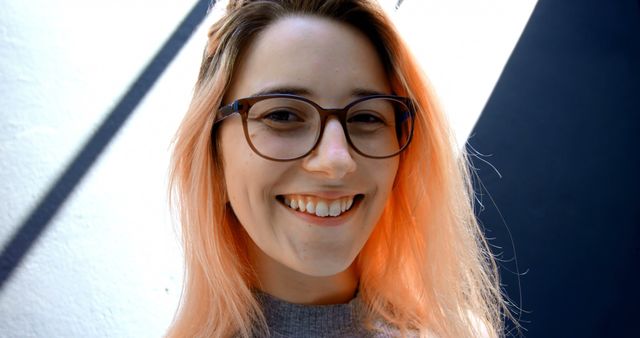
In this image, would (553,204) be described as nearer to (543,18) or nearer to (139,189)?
(543,18)

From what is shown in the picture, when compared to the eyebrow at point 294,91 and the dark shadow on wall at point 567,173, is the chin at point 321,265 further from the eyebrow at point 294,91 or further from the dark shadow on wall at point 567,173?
the dark shadow on wall at point 567,173

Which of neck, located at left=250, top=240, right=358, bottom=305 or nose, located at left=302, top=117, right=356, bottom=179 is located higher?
nose, located at left=302, top=117, right=356, bottom=179

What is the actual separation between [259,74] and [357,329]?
0.48 metres

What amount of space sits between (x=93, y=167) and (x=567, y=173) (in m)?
1.55

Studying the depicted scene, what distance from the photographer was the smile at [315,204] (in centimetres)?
72

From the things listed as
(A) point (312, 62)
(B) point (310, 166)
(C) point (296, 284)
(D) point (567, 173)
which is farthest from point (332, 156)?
(D) point (567, 173)

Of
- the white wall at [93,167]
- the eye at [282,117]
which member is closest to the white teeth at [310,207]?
the eye at [282,117]

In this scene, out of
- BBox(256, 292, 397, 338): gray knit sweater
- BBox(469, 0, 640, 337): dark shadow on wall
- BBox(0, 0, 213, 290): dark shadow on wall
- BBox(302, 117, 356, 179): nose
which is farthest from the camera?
BBox(469, 0, 640, 337): dark shadow on wall

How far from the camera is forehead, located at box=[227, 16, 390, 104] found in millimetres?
714

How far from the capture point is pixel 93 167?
1.29 m

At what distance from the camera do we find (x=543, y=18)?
1796mm

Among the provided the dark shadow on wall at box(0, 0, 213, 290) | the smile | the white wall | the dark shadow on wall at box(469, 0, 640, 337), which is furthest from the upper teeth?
the dark shadow on wall at box(469, 0, 640, 337)

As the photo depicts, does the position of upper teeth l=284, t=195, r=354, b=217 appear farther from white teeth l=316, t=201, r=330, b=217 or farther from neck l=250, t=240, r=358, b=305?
neck l=250, t=240, r=358, b=305

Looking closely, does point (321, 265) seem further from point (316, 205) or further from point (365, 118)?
point (365, 118)
